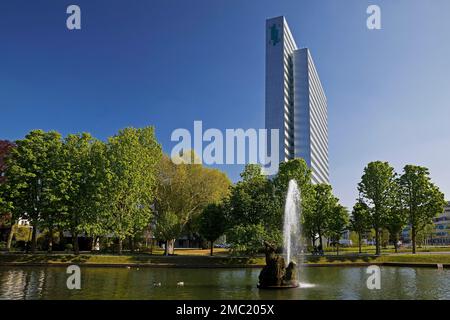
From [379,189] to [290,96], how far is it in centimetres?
10971

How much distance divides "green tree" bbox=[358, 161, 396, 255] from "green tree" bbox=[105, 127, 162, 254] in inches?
1554

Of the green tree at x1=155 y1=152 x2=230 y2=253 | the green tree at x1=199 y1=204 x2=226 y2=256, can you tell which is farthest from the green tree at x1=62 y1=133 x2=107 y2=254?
the green tree at x1=199 y1=204 x2=226 y2=256

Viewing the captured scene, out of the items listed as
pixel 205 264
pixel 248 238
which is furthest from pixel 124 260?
pixel 248 238

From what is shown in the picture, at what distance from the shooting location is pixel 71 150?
2544 inches

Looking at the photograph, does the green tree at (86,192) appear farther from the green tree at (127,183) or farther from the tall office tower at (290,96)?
the tall office tower at (290,96)

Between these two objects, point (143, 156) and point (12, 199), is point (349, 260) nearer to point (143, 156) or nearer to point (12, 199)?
point (143, 156)

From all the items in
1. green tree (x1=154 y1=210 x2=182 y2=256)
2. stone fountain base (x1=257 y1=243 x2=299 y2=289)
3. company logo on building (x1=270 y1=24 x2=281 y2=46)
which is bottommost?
stone fountain base (x1=257 y1=243 x2=299 y2=289)

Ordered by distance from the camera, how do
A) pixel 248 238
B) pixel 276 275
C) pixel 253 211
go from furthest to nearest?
pixel 253 211 < pixel 248 238 < pixel 276 275

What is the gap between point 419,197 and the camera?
6900cm

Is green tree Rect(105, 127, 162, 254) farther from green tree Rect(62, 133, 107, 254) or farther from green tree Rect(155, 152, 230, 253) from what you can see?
green tree Rect(155, 152, 230, 253)

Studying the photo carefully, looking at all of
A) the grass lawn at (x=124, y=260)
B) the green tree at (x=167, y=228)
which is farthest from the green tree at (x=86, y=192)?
the green tree at (x=167, y=228)

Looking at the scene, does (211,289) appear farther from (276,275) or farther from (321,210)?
(321,210)

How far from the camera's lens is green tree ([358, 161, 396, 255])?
66.3 metres

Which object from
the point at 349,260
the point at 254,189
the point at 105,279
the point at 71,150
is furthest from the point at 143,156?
the point at 349,260
